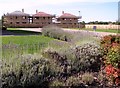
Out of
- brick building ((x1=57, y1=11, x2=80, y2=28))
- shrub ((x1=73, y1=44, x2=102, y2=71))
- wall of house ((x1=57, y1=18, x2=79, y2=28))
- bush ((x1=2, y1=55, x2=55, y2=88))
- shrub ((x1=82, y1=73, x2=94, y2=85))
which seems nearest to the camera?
bush ((x1=2, y1=55, x2=55, y2=88))

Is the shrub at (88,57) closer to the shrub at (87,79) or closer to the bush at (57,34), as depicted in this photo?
the shrub at (87,79)

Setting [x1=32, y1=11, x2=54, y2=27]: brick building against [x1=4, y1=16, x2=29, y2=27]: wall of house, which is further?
[x1=32, y1=11, x2=54, y2=27]: brick building

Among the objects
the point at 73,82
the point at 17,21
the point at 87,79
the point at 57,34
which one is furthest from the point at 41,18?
the point at 73,82

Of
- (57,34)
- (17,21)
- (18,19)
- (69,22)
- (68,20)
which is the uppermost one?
(57,34)

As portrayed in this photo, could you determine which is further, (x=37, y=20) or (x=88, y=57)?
(x=37, y=20)

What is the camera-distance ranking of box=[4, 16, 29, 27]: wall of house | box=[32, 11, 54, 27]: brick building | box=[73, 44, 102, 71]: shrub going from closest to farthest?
1. box=[73, 44, 102, 71]: shrub
2. box=[4, 16, 29, 27]: wall of house
3. box=[32, 11, 54, 27]: brick building

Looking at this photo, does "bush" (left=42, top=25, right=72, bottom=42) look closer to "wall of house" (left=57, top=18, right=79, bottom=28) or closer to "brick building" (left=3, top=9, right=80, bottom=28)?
"brick building" (left=3, top=9, right=80, bottom=28)

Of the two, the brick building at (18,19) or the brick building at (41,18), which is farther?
the brick building at (41,18)

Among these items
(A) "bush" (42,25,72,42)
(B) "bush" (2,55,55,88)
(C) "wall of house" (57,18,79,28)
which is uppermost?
(B) "bush" (2,55,55,88)

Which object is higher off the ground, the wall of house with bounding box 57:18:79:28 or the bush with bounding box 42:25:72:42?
the bush with bounding box 42:25:72:42

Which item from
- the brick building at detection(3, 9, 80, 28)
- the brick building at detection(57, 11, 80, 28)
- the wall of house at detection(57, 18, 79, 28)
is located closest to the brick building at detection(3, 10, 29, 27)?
the brick building at detection(3, 9, 80, 28)

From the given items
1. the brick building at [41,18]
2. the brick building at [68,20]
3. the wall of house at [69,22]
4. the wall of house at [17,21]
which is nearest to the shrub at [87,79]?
the wall of house at [17,21]

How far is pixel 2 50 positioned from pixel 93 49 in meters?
3.17

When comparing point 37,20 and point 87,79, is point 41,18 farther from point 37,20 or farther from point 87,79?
point 87,79
